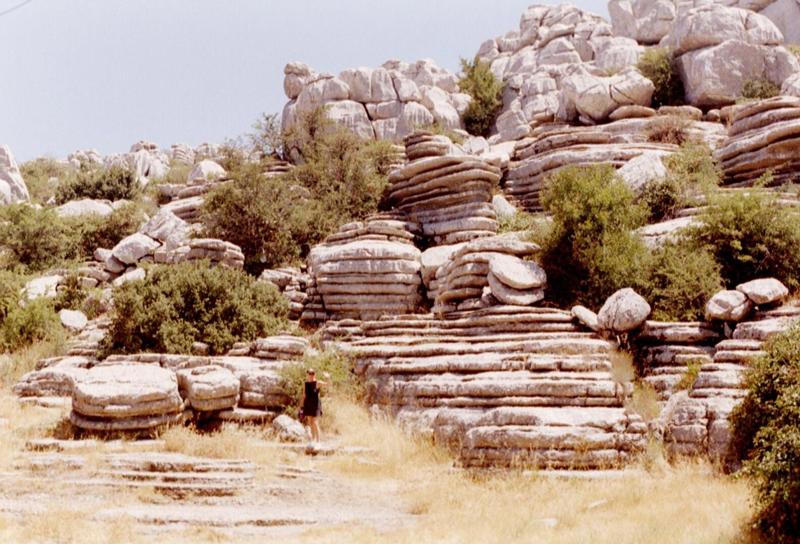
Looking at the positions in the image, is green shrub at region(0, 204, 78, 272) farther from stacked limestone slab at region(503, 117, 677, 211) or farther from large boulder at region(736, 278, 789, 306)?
large boulder at region(736, 278, 789, 306)

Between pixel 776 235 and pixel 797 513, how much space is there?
1062 cm

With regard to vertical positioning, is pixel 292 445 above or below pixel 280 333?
below

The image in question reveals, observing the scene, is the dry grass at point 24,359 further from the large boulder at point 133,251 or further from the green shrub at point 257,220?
the green shrub at point 257,220

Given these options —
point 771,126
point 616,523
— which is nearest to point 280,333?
point 616,523

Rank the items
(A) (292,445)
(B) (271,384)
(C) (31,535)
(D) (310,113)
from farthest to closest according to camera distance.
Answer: (D) (310,113)
(B) (271,384)
(A) (292,445)
(C) (31,535)

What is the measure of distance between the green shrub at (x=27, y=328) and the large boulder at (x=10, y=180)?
2281 centimetres

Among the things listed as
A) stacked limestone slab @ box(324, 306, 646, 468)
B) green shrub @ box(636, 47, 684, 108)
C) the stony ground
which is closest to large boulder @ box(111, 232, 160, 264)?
stacked limestone slab @ box(324, 306, 646, 468)

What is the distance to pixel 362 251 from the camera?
66.9 feet

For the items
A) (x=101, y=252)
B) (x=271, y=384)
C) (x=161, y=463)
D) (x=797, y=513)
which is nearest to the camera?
(x=797, y=513)

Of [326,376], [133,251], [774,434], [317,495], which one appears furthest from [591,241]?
[133,251]

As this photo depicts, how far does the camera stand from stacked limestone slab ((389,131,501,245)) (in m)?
22.9

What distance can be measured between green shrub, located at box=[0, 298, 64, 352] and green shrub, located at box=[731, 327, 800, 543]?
1654cm

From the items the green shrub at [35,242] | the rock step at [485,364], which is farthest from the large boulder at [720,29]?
the green shrub at [35,242]

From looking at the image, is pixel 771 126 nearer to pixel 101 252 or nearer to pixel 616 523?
pixel 616 523
